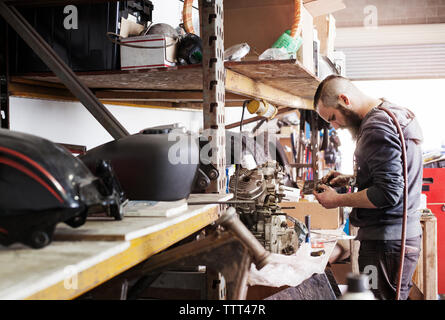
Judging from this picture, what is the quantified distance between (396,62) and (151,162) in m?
8.16

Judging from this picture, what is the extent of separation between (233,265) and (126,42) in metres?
1.08

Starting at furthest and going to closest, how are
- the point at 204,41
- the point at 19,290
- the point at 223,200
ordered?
the point at 204,41 < the point at 223,200 < the point at 19,290

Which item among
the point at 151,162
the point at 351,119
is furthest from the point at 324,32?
the point at 151,162

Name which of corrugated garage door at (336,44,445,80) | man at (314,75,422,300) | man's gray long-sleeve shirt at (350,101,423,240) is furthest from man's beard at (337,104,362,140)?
corrugated garage door at (336,44,445,80)

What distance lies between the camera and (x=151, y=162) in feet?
3.25

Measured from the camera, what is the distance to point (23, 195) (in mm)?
678

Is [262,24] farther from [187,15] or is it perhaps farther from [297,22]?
[187,15]

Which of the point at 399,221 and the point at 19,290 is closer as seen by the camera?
the point at 19,290

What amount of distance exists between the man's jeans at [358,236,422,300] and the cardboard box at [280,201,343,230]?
2.05 feet

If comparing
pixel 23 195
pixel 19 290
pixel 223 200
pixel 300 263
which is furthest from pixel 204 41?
pixel 19 290

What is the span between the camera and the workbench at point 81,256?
525mm

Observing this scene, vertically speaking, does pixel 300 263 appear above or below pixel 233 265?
below

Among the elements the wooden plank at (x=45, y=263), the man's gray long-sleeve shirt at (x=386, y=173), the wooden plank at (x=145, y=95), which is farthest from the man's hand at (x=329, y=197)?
the wooden plank at (x=45, y=263)
